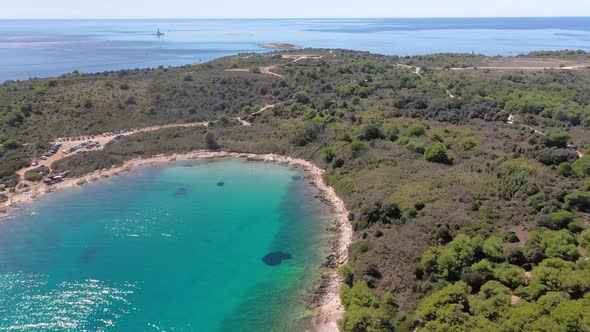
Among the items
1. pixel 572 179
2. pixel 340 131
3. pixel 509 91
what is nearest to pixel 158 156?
pixel 340 131

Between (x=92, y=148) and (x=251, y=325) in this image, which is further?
(x=92, y=148)


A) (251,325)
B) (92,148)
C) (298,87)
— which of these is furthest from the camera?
(298,87)

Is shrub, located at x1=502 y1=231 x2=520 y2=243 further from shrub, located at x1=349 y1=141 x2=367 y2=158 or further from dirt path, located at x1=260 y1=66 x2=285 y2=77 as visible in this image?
dirt path, located at x1=260 y1=66 x2=285 y2=77

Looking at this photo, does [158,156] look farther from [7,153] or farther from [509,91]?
[509,91]

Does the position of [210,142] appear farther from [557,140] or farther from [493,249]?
[557,140]

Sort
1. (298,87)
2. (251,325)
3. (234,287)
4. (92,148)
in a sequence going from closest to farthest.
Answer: (251,325) < (234,287) < (92,148) < (298,87)

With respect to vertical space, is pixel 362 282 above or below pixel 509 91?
below
